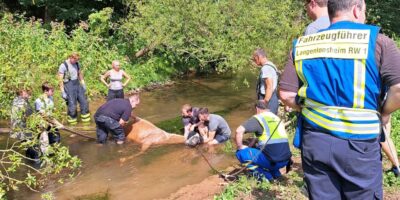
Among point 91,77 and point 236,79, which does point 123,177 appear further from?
point 236,79

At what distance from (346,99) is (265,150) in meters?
3.42

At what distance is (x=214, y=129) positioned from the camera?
8.44 meters

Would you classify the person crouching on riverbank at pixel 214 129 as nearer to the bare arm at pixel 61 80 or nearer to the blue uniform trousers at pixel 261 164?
the blue uniform trousers at pixel 261 164

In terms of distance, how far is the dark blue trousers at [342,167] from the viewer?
7.91ft

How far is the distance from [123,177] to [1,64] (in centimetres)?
266

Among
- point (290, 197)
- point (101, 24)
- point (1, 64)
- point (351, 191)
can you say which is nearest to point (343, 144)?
point (351, 191)

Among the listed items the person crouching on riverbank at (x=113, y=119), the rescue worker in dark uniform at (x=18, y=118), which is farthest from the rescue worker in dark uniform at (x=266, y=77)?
the rescue worker in dark uniform at (x=18, y=118)

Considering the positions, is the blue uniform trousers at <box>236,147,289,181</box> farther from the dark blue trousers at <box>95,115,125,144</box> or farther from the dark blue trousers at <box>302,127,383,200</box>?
the dark blue trousers at <box>95,115,125,144</box>

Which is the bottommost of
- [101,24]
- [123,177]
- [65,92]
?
[123,177]

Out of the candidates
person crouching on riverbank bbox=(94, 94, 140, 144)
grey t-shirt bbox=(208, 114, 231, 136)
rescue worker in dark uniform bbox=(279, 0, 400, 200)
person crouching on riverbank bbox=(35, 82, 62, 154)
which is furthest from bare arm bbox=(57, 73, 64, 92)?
rescue worker in dark uniform bbox=(279, 0, 400, 200)

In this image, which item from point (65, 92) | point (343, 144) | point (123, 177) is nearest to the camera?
point (343, 144)

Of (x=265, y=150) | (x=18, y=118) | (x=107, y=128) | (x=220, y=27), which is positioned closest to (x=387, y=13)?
(x=220, y=27)

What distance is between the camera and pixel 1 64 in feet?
16.7

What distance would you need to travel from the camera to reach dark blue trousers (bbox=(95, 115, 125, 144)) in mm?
8484
